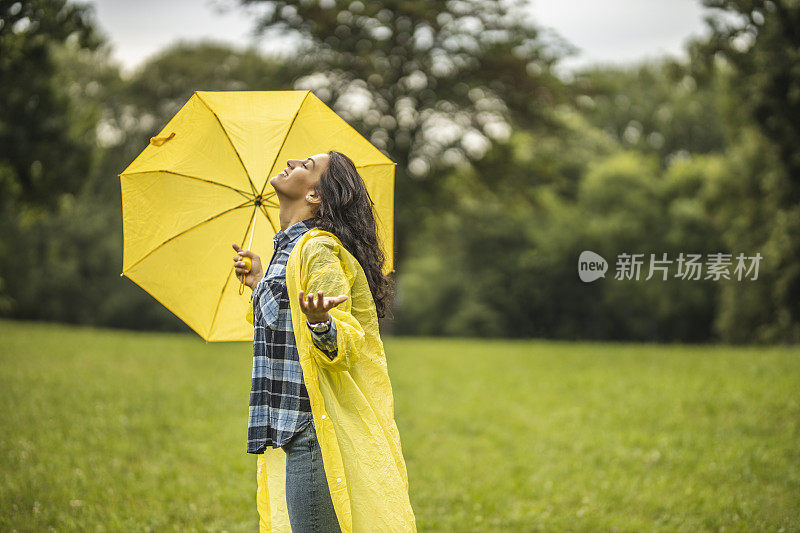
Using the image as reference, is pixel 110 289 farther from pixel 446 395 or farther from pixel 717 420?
pixel 717 420

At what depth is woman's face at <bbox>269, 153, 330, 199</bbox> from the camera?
2867mm

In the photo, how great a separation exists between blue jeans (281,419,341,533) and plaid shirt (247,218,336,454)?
8 centimetres

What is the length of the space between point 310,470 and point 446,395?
31.0ft

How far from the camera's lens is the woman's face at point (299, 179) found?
9.41 ft

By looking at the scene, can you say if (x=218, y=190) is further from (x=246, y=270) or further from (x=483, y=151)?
(x=483, y=151)

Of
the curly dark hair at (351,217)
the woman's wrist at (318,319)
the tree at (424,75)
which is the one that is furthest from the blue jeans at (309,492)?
the tree at (424,75)

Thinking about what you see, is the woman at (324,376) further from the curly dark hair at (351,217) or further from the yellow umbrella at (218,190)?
the yellow umbrella at (218,190)

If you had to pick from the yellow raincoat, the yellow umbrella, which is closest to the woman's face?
the yellow raincoat

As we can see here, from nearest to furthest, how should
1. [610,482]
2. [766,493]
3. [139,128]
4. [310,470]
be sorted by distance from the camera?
[310,470]
[766,493]
[610,482]
[139,128]

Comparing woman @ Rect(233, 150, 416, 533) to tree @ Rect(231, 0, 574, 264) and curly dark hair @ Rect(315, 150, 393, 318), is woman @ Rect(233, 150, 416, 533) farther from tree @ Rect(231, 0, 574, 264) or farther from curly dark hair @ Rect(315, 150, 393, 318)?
tree @ Rect(231, 0, 574, 264)

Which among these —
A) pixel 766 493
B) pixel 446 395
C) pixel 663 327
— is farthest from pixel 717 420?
pixel 663 327

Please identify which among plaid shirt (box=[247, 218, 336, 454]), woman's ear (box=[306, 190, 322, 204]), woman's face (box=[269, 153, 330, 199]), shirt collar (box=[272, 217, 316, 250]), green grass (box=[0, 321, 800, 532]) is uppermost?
woman's face (box=[269, 153, 330, 199])

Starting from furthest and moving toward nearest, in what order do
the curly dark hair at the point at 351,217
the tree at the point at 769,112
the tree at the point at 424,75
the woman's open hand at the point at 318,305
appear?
the tree at the point at 424,75
the tree at the point at 769,112
the curly dark hair at the point at 351,217
the woman's open hand at the point at 318,305

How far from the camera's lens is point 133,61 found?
1199 inches
